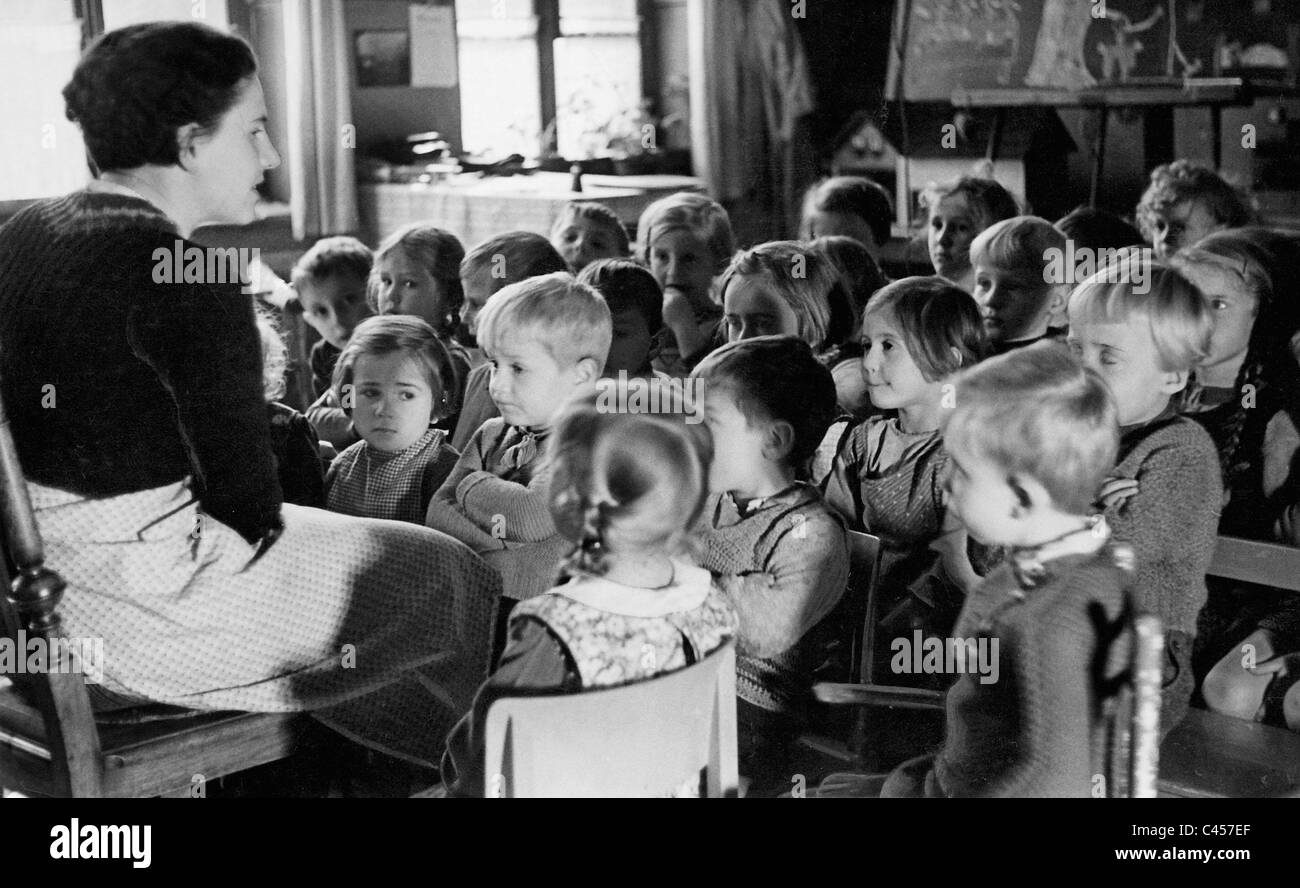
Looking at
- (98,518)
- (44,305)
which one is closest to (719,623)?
(98,518)

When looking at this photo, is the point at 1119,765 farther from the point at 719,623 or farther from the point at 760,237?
the point at 760,237

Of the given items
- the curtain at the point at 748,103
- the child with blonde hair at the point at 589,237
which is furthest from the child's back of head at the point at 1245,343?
the curtain at the point at 748,103

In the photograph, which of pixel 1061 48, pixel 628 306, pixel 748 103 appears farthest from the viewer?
pixel 748 103

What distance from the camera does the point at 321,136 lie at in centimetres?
664

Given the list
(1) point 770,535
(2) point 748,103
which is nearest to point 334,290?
(1) point 770,535

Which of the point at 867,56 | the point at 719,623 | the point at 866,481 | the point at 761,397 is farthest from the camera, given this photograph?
the point at 867,56

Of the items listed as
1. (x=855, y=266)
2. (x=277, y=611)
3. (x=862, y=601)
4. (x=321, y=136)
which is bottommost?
(x=862, y=601)

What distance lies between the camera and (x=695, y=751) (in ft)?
5.38

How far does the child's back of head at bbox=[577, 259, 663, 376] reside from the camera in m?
3.11

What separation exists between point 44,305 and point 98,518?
0.27 meters

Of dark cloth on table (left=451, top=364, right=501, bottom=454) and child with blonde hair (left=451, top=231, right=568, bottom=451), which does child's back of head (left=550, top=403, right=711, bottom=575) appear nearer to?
dark cloth on table (left=451, top=364, right=501, bottom=454)

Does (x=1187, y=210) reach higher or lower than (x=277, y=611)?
higher

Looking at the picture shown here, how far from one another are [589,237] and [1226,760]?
260 cm

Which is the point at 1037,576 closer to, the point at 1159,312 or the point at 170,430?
the point at 1159,312
